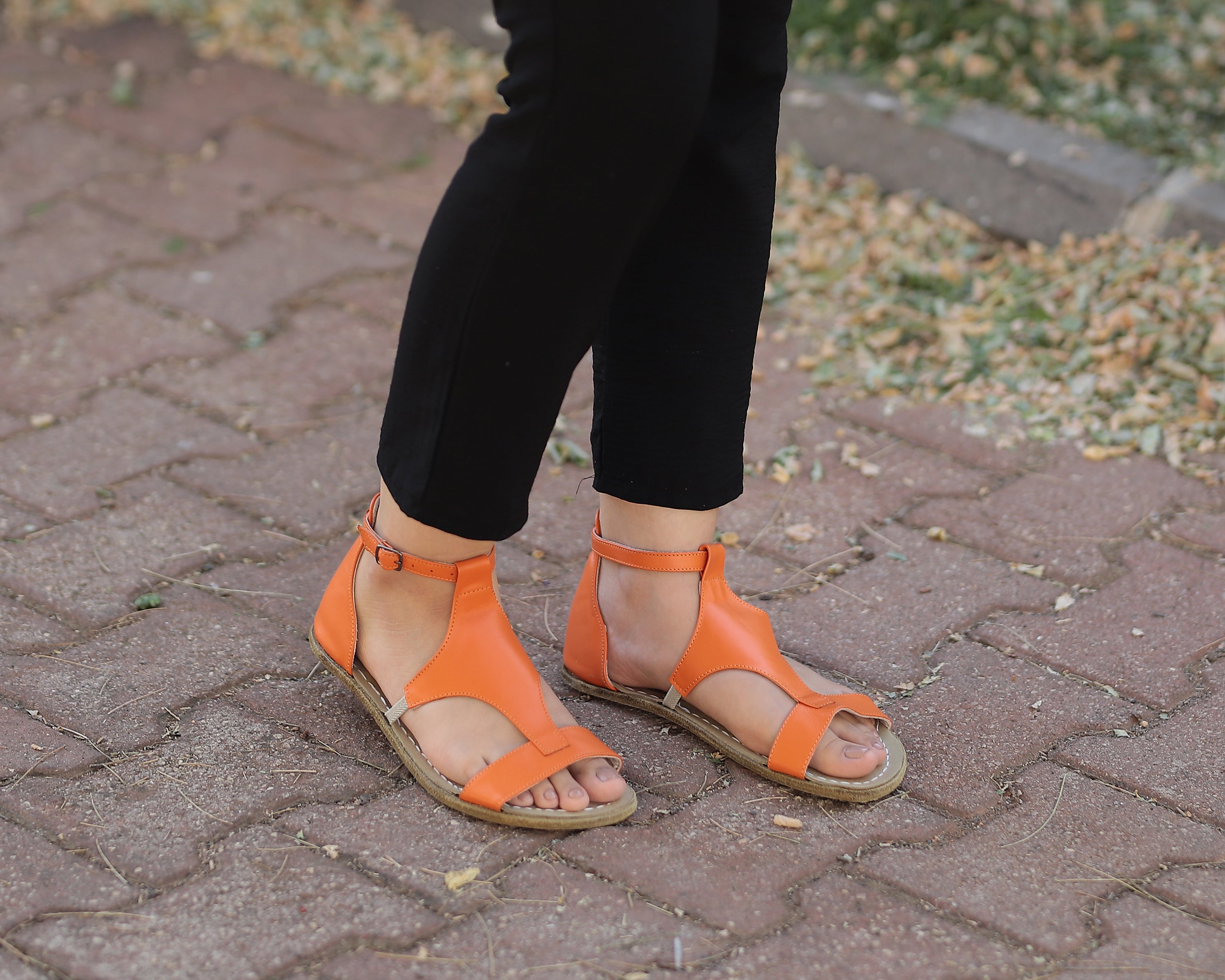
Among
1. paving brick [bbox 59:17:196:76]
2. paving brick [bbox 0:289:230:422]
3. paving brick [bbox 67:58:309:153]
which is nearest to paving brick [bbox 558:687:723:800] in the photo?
paving brick [bbox 0:289:230:422]

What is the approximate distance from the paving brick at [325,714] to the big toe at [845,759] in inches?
16.3

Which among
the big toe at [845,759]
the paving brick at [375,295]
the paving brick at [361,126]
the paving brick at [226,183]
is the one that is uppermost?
the paving brick at [361,126]

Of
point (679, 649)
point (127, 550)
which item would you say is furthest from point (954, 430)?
point (127, 550)

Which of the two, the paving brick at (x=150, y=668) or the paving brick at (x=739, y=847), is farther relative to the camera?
the paving brick at (x=150, y=668)

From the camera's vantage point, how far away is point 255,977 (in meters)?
1.03

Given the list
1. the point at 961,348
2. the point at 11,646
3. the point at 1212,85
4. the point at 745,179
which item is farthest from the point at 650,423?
the point at 1212,85

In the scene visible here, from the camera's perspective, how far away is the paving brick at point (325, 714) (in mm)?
1329

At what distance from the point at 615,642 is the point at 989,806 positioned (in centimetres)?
41

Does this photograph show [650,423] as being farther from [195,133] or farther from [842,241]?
[195,133]

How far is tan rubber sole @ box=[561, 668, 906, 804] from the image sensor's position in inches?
50.3

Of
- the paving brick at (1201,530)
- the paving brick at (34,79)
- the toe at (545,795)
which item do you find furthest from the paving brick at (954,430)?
the paving brick at (34,79)

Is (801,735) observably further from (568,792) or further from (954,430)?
(954,430)

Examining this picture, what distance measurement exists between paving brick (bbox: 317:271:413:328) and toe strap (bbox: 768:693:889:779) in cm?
126

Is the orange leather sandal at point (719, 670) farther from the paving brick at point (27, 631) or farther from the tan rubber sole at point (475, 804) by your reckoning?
the paving brick at point (27, 631)
